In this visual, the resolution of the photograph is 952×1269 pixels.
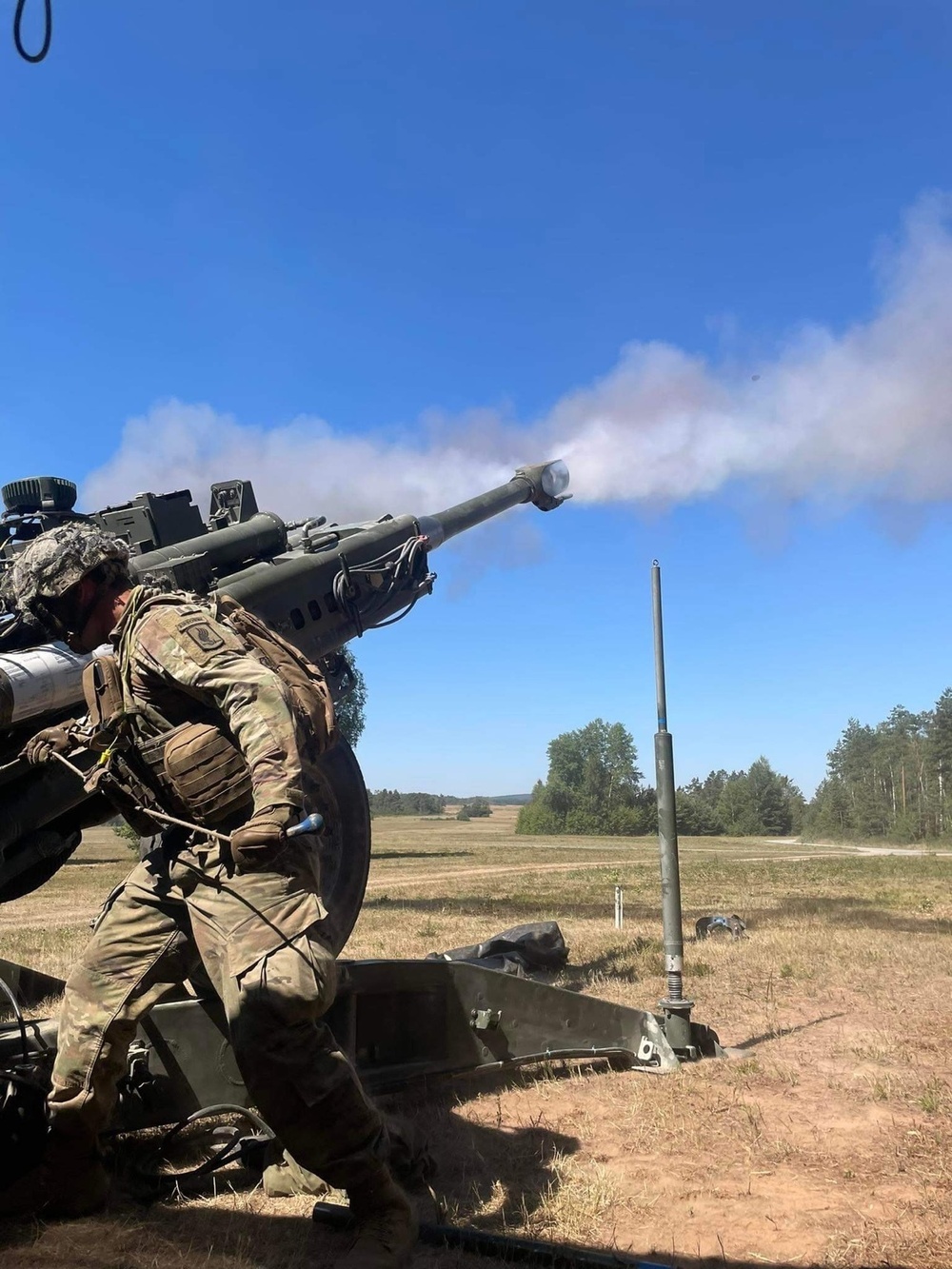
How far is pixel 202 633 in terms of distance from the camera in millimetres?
2957

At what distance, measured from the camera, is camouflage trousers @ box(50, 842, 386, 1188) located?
2.74 m

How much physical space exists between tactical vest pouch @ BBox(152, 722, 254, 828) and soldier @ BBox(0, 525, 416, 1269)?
0.21ft

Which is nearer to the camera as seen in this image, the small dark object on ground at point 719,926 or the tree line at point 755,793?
the small dark object on ground at point 719,926

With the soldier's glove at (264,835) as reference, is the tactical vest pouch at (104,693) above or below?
above

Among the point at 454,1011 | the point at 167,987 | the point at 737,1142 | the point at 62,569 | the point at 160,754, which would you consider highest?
the point at 62,569

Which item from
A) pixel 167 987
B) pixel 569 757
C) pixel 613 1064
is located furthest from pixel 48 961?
pixel 569 757

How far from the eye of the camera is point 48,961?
26.1 feet

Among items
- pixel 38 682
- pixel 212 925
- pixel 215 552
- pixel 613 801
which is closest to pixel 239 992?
pixel 212 925

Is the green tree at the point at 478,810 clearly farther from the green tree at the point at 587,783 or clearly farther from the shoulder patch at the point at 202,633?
the shoulder patch at the point at 202,633

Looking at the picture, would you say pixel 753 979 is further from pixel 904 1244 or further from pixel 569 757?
pixel 569 757

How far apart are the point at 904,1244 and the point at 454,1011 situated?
179 cm

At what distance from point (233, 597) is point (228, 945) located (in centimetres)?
277

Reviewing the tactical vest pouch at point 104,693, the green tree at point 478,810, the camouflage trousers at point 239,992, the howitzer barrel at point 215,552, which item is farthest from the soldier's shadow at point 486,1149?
the green tree at point 478,810

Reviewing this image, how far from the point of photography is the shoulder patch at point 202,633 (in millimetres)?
2920
